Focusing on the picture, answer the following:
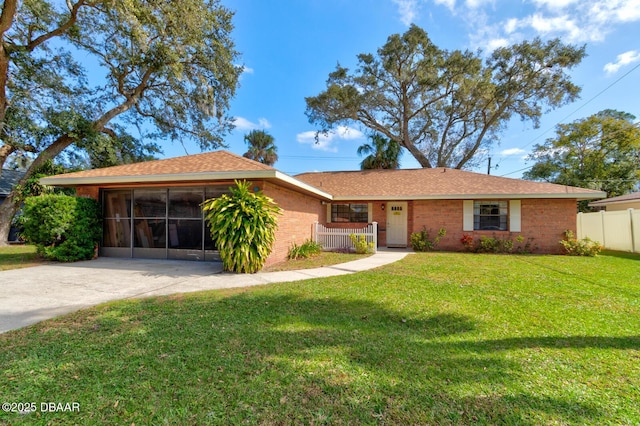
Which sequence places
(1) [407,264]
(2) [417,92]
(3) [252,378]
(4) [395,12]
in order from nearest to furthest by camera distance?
(3) [252,378] → (1) [407,264] → (4) [395,12] → (2) [417,92]

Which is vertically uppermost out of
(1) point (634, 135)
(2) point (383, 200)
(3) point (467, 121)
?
(3) point (467, 121)

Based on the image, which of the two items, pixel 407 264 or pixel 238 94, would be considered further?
pixel 238 94

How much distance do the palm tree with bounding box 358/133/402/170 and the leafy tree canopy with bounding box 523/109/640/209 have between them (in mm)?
18383

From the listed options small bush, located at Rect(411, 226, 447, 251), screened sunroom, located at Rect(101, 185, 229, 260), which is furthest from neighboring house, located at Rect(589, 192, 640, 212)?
screened sunroom, located at Rect(101, 185, 229, 260)

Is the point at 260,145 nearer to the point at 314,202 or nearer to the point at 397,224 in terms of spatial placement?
the point at 314,202

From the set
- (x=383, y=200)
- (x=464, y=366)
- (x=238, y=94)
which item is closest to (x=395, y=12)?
(x=383, y=200)

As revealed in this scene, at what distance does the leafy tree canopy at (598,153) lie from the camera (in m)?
22.8

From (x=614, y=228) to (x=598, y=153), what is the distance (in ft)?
57.6

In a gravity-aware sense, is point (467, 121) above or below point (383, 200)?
above

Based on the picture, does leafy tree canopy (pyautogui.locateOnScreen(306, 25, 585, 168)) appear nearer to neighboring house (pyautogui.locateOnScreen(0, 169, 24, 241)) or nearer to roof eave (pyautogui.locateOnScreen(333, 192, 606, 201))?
roof eave (pyautogui.locateOnScreen(333, 192, 606, 201))

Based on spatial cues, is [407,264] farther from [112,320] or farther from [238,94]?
[238,94]

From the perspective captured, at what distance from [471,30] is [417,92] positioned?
6.10 m

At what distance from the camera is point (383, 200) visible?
44.0 feet

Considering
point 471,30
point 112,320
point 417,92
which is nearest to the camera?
point 112,320
